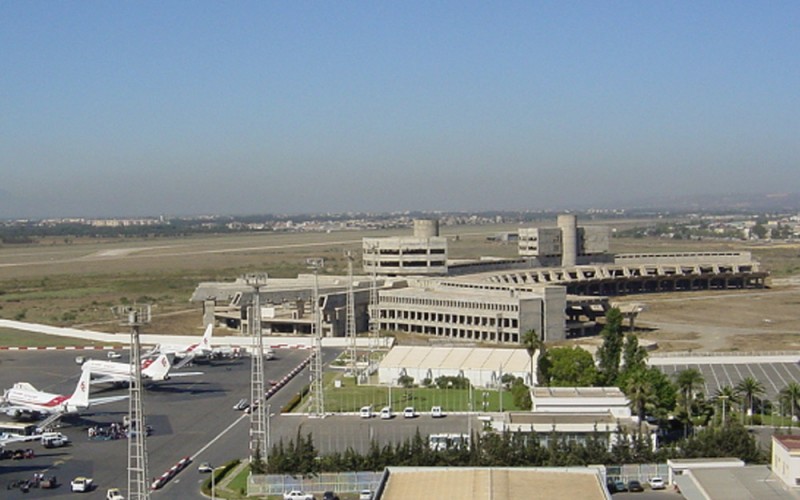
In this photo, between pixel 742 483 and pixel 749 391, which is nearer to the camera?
pixel 742 483

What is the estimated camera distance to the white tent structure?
74.9m

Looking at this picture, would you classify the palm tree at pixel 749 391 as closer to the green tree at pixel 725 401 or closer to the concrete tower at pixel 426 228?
the green tree at pixel 725 401

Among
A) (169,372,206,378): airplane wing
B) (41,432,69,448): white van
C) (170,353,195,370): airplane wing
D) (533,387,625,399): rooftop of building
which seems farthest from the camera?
(170,353,195,370): airplane wing

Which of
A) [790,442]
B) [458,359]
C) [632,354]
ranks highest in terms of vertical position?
[632,354]

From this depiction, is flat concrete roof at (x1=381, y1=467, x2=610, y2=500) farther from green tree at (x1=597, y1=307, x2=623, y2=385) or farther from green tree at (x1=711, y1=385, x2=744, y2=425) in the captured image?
green tree at (x1=597, y1=307, x2=623, y2=385)

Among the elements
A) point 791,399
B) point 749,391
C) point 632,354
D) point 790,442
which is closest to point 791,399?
point 791,399

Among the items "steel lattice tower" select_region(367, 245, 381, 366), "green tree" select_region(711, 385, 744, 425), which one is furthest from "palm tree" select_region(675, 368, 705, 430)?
"steel lattice tower" select_region(367, 245, 381, 366)

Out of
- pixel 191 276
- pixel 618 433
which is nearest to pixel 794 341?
pixel 618 433

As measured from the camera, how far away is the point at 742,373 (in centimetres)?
7756

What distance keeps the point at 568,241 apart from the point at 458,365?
77.6 meters

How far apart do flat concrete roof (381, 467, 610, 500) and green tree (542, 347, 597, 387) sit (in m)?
24.3

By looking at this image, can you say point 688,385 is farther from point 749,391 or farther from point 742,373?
point 742,373

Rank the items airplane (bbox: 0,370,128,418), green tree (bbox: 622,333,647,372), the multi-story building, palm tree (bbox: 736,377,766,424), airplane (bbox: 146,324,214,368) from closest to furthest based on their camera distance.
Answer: palm tree (bbox: 736,377,766,424)
airplane (bbox: 0,370,128,418)
green tree (bbox: 622,333,647,372)
airplane (bbox: 146,324,214,368)
the multi-story building

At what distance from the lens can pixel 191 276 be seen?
19175 centimetres
